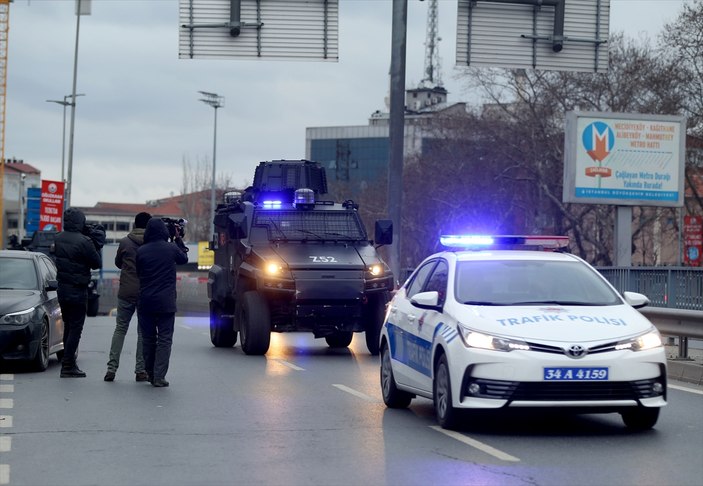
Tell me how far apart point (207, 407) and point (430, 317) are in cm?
267

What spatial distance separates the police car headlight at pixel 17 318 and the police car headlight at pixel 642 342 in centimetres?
862

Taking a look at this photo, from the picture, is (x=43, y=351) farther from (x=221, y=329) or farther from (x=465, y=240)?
(x=465, y=240)

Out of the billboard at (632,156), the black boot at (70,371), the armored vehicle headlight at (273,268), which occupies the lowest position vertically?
the black boot at (70,371)

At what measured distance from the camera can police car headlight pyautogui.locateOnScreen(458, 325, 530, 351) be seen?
33.5ft

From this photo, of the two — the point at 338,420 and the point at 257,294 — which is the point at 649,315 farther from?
the point at 338,420

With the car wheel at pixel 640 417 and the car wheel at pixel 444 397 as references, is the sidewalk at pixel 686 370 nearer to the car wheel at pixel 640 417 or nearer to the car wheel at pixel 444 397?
the car wheel at pixel 640 417

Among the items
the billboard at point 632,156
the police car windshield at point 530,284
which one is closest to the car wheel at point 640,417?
the police car windshield at point 530,284

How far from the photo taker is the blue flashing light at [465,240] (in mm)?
12414

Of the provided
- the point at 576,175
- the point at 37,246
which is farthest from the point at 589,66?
the point at 37,246

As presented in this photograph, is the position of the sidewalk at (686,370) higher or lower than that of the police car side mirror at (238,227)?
lower

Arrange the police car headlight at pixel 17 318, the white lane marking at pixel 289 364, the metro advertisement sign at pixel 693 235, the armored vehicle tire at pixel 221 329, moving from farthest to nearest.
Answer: the metro advertisement sign at pixel 693 235
the armored vehicle tire at pixel 221 329
the white lane marking at pixel 289 364
the police car headlight at pixel 17 318

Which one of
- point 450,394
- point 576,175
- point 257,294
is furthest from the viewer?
point 576,175

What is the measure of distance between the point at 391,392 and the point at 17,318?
5.86 m

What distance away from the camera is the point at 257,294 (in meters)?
19.8
